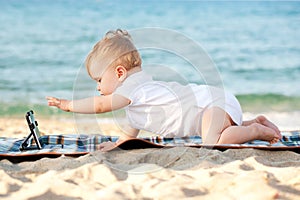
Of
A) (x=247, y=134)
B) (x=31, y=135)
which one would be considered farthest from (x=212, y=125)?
(x=31, y=135)

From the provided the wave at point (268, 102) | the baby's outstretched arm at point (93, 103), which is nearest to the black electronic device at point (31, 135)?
the baby's outstretched arm at point (93, 103)

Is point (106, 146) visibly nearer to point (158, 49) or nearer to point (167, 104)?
point (167, 104)

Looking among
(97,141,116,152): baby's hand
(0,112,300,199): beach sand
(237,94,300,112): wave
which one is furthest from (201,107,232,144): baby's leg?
(237,94,300,112): wave

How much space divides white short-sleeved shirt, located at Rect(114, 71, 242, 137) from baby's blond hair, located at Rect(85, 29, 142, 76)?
0.10m

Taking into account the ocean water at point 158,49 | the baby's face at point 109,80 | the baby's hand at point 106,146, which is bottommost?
the baby's hand at point 106,146

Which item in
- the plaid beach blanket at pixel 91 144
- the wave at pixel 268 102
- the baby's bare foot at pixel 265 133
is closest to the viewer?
the plaid beach blanket at pixel 91 144

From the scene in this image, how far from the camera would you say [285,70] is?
9.03 m

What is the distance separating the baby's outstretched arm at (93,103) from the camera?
9.41ft

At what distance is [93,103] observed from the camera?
287cm

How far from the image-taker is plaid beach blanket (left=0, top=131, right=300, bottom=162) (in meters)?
2.86

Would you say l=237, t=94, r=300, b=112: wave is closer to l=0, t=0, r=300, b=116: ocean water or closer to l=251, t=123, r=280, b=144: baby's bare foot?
l=0, t=0, r=300, b=116: ocean water

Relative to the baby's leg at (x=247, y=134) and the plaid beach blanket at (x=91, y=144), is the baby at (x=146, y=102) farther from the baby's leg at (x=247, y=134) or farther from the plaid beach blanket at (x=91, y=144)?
the plaid beach blanket at (x=91, y=144)

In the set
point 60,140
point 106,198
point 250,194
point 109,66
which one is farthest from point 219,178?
point 60,140

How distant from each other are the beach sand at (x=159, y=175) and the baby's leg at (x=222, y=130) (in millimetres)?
181
